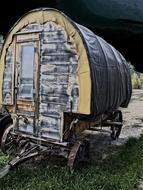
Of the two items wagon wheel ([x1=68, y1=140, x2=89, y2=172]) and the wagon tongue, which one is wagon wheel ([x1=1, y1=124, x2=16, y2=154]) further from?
wagon wheel ([x1=68, y1=140, x2=89, y2=172])

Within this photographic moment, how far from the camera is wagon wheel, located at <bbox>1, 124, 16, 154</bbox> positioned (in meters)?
7.45

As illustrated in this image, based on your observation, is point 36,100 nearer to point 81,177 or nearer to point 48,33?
point 48,33

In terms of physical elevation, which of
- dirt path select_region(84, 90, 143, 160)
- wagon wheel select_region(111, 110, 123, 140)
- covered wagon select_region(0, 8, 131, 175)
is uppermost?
covered wagon select_region(0, 8, 131, 175)

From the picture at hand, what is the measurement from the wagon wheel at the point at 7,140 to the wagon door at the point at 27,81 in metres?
0.44

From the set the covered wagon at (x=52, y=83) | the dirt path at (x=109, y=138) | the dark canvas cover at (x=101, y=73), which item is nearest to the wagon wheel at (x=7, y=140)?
the covered wagon at (x=52, y=83)

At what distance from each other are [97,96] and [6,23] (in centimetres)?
535

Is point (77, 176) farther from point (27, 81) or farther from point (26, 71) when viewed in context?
point (26, 71)

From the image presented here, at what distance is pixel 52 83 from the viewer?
6.64 m

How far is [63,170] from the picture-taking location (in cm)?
634

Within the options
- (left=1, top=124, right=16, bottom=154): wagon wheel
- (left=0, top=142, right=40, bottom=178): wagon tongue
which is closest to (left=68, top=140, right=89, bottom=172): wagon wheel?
(left=0, top=142, right=40, bottom=178): wagon tongue

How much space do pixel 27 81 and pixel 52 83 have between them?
75 cm

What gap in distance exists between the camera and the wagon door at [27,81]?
6.91 metres

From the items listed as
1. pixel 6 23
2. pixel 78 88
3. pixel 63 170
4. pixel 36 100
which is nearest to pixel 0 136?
pixel 36 100

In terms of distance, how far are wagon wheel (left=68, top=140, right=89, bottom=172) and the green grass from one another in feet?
0.54
